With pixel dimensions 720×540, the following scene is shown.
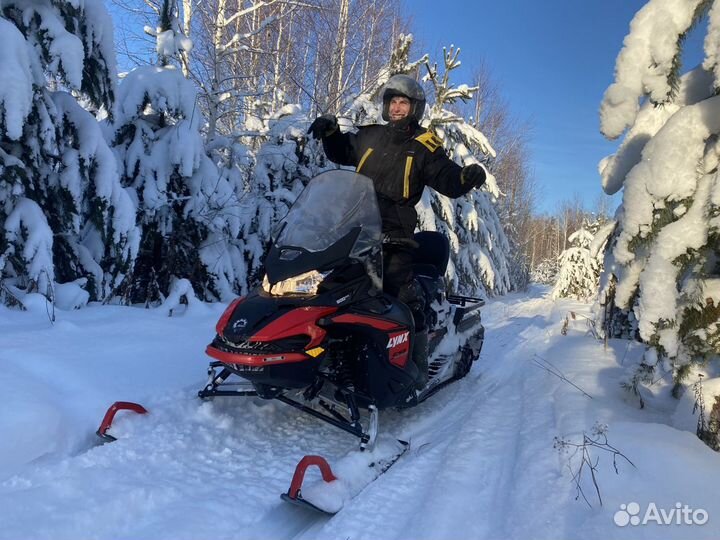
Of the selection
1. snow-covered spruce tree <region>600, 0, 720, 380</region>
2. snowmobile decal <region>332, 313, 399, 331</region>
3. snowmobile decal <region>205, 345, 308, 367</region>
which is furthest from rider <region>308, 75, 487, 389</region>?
snow-covered spruce tree <region>600, 0, 720, 380</region>

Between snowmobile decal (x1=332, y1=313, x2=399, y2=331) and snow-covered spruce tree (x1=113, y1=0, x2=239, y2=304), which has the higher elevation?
snow-covered spruce tree (x1=113, y1=0, x2=239, y2=304)

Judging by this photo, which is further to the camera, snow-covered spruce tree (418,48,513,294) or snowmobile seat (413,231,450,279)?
snow-covered spruce tree (418,48,513,294)

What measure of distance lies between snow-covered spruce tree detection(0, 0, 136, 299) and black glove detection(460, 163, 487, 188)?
3.20 meters

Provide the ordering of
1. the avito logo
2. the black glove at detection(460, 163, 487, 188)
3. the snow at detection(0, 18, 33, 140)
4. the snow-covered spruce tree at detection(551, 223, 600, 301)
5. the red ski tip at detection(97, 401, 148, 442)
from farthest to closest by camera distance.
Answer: the snow-covered spruce tree at detection(551, 223, 600, 301) < the snow at detection(0, 18, 33, 140) < the black glove at detection(460, 163, 487, 188) < the red ski tip at detection(97, 401, 148, 442) < the avito logo

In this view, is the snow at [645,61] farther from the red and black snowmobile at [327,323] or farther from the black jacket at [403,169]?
the red and black snowmobile at [327,323]

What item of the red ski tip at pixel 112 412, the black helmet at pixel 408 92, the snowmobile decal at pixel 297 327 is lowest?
the red ski tip at pixel 112 412

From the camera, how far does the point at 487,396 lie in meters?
4.08

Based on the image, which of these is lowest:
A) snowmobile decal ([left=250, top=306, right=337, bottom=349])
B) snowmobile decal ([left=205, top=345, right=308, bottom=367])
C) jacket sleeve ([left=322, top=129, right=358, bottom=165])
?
snowmobile decal ([left=205, top=345, right=308, bottom=367])

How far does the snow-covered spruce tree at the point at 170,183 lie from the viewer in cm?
552

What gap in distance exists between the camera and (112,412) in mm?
2533

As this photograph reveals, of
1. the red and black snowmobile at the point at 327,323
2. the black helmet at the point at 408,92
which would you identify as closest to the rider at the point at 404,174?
the black helmet at the point at 408,92

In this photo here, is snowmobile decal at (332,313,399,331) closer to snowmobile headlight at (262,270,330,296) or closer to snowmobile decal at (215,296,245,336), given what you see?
snowmobile headlight at (262,270,330,296)

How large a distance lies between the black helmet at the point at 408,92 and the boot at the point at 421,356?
1522mm

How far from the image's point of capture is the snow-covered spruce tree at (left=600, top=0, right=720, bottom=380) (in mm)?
2645
